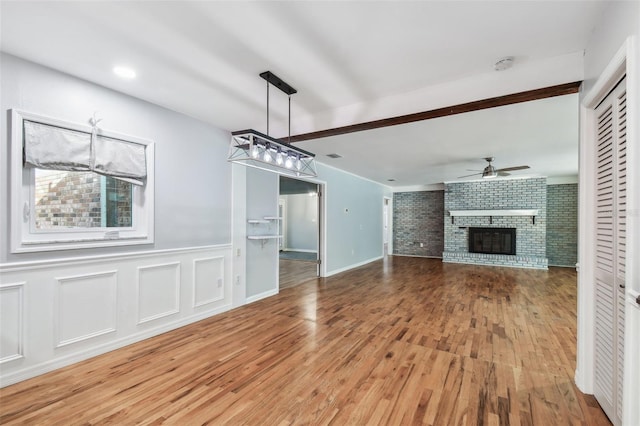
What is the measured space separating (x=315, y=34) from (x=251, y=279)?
346 centimetres

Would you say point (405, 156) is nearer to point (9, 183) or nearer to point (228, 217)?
point (228, 217)

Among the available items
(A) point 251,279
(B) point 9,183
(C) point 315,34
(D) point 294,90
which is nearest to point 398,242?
(A) point 251,279

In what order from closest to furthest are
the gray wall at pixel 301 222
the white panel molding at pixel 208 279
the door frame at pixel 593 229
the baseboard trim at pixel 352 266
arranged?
1. the door frame at pixel 593 229
2. the white panel molding at pixel 208 279
3. the baseboard trim at pixel 352 266
4. the gray wall at pixel 301 222

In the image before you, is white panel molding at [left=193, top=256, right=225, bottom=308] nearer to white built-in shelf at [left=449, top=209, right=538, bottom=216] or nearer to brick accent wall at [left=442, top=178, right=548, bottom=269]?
brick accent wall at [left=442, top=178, right=548, bottom=269]

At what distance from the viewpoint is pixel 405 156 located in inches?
207

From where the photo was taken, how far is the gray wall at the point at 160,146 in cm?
221

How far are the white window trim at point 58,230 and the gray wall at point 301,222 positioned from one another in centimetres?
780

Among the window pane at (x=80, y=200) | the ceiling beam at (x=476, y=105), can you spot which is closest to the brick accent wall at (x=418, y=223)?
the ceiling beam at (x=476, y=105)

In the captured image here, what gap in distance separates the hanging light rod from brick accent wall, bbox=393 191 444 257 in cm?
778

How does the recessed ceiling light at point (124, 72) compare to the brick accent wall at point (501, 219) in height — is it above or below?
above

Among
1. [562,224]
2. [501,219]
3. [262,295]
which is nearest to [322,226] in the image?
[262,295]

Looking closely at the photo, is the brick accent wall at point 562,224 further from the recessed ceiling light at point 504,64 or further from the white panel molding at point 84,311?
the white panel molding at point 84,311

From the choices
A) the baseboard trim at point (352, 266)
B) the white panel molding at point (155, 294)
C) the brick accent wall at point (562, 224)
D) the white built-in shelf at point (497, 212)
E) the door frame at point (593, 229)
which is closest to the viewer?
the door frame at point (593, 229)

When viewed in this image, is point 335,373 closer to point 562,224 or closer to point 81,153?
point 81,153
